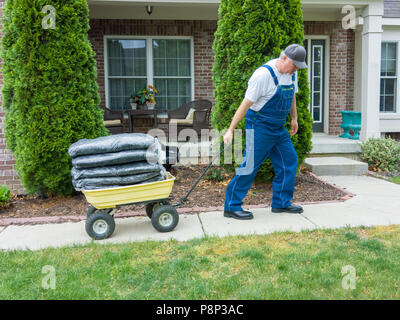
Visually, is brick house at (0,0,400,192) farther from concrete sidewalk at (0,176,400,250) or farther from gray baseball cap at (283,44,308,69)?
gray baseball cap at (283,44,308,69)

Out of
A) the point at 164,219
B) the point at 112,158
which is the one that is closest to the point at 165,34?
the point at 112,158

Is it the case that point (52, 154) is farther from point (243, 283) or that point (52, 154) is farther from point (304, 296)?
point (304, 296)

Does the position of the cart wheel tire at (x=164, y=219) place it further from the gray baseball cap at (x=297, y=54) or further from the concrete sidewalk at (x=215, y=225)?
the gray baseball cap at (x=297, y=54)

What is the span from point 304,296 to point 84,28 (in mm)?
4358

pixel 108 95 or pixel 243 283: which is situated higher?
pixel 108 95

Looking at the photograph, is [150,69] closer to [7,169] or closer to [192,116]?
[192,116]

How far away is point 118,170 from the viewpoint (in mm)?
4000

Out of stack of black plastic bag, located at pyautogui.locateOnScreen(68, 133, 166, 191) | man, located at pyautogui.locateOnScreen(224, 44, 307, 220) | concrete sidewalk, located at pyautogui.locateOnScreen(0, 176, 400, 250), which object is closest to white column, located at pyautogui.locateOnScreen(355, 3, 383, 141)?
concrete sidewalk, located at pyautogui.locateOnScreen(0, 176, 400, 250)

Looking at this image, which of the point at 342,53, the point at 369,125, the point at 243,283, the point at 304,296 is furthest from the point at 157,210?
the point at 342,53

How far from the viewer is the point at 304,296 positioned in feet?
9.37

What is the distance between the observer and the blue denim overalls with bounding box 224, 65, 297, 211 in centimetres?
445

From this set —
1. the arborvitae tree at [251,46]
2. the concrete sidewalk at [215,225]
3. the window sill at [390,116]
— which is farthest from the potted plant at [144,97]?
the window sill at [390,116]

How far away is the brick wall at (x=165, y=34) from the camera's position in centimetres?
962

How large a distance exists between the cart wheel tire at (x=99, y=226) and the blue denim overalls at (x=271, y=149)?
1.38 m
